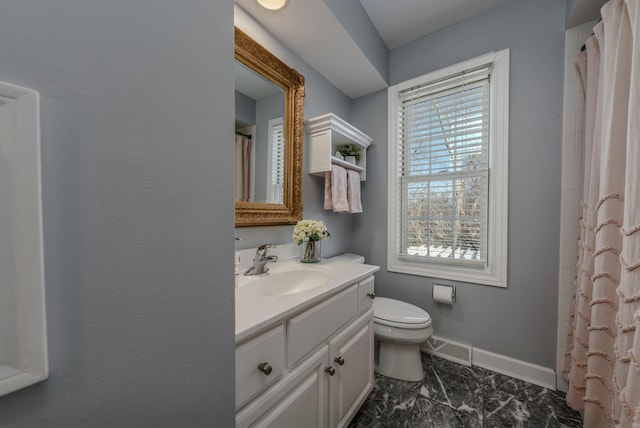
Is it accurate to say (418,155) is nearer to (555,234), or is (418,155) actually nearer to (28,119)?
(555,234)

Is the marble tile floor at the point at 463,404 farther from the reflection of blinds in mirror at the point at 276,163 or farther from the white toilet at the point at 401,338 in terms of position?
the reflection of blinds in mirror at the point at 276,163

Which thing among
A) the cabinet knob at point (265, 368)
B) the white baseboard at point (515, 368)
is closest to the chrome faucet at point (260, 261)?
the cabinet knob at point (265, 368)

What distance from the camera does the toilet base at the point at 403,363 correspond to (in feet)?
5.09

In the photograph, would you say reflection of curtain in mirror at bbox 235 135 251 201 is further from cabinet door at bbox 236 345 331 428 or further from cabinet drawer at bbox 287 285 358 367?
cabinet door at bbox 236 345 331 428

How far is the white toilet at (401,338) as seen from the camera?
148cm

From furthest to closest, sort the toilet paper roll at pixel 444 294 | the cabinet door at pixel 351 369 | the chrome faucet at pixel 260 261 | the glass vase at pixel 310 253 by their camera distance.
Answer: the toilet paper roll at pixel 444 294, the glass vase at pixel 310 253, the chrome faucet at pixel 260 261, the cabinet door at pixel 351 369

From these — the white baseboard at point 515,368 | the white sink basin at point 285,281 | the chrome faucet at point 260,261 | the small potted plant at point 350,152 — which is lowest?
the white baseboard at point 515,368

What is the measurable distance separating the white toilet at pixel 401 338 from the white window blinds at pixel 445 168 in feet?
1.82

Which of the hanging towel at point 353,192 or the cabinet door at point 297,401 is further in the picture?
the hanging towel at point 353,192

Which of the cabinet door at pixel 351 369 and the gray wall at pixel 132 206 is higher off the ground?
the gray wall at pixel 132 206

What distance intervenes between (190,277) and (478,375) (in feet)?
6.48

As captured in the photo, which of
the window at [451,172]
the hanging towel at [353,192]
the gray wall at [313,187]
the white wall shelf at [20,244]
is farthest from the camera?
the hanging towel at [353,192]

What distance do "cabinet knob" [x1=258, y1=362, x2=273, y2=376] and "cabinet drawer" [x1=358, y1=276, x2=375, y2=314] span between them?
62 centimetres

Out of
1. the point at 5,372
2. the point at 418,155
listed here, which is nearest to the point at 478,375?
the point at 418,155
